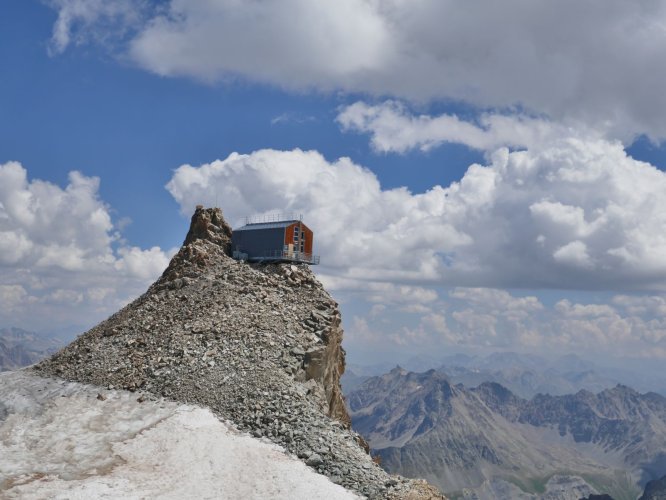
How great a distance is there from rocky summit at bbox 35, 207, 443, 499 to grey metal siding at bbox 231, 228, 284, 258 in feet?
10.0

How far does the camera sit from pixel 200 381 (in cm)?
5409

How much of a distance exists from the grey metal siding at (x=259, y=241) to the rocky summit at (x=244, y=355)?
10.0 feet

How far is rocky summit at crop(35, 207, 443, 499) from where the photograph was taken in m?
46.8

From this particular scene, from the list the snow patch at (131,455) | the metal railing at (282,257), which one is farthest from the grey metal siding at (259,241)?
the snow patch at (131,455)

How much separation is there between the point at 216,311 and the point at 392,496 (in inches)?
1254

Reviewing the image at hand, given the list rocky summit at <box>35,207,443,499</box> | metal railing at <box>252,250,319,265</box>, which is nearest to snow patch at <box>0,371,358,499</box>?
rocky summit at <box>35,207,443,499</box>

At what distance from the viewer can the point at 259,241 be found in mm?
83562

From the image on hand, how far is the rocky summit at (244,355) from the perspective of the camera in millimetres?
46812

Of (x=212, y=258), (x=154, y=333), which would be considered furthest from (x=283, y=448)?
(x=212, y=258)

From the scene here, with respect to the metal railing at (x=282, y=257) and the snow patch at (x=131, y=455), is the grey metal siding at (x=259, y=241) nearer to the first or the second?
the metal railing at (x=282, y=257)

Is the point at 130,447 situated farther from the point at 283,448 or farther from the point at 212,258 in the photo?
the point at 212,258

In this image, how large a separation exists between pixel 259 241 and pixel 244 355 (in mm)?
28158

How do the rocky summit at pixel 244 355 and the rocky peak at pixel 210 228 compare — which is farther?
the rocky peak at pixel 210 228

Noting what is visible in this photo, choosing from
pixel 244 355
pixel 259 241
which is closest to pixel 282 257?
pixel 259 241
